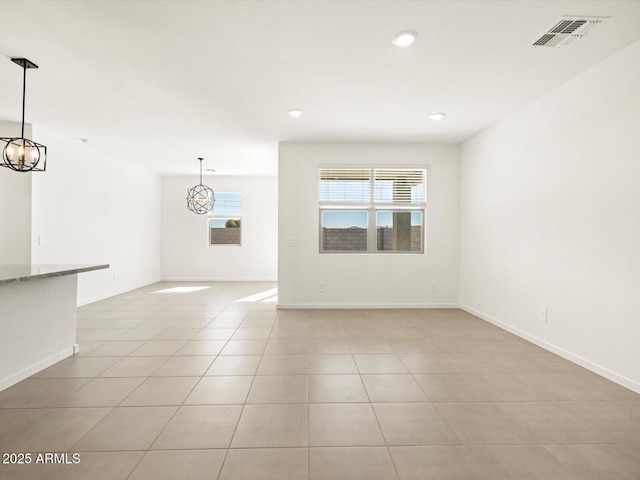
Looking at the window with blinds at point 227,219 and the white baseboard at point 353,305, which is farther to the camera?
the window with blinds at point 227,219

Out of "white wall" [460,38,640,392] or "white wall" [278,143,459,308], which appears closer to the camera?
"white wall" [460,38,640,392]

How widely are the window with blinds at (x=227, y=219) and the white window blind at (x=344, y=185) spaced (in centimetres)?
396

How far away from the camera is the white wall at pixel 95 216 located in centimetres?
491

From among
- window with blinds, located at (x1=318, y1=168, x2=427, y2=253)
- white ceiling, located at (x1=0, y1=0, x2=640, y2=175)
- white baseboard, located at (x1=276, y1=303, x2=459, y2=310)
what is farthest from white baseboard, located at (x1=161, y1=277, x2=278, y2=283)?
white ceiling, located at (x1=0, y1=0, x2=640, y2=175)

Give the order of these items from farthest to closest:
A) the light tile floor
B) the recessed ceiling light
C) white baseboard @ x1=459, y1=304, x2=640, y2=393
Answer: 1. white baseboard @ x1=459, y1=304, x2=640, y2=393
2. the recessed ceiling light
3. the light tile floor

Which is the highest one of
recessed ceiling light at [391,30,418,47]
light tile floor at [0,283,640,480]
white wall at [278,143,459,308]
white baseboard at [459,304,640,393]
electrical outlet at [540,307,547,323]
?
recessed ceiling light at [391,30,418,47]

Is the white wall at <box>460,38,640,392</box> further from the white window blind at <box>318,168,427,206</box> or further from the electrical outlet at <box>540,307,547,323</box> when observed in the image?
the white window blind at <box>318,168,427,206</box>

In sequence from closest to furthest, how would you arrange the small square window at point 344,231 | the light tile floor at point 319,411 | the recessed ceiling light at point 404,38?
the light tile floor at point 319,411 < the recessed ceiling light at point 404,38 < the small square window at point 344,231

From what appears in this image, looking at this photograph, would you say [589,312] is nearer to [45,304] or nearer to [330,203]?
[330,203]

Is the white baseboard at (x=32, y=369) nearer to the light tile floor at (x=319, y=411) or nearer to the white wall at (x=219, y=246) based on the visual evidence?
the light tile floor at (x=319, y=411)

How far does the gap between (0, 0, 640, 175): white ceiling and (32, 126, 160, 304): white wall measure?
80cm

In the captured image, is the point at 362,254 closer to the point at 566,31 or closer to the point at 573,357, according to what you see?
the point at 573,357

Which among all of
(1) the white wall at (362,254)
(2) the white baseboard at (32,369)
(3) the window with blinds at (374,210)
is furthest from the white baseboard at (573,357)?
(2) the white baseboard at (32,369)

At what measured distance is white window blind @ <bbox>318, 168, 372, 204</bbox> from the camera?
215 inches
